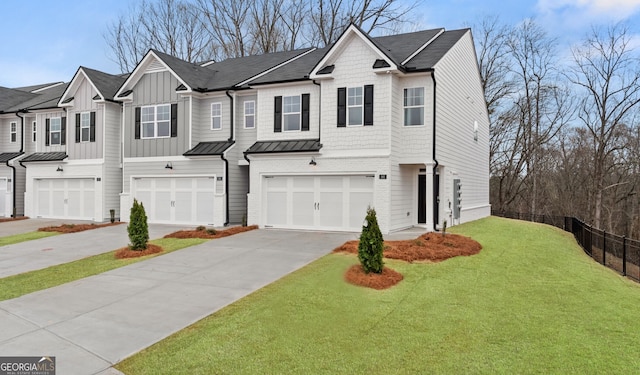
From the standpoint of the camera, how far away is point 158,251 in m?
12.5

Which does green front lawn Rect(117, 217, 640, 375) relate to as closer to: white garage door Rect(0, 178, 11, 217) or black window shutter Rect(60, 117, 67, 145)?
black window shutter Rect(60, 117, 67, 145)

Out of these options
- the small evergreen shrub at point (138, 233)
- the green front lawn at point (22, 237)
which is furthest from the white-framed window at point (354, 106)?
the green front lawn at point (22, 237)

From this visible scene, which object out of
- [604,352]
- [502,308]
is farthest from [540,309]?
[604,352]

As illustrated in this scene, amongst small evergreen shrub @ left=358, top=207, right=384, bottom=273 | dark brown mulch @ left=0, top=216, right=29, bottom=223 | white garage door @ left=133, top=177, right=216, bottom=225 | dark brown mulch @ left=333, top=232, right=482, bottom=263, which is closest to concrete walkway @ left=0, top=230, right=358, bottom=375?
dark brown mulch @ left=333, top=232, right=482, bottom=263

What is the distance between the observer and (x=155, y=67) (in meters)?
19.7

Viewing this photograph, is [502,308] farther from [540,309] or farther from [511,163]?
[511,163]

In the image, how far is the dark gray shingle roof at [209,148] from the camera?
1823 centimetres

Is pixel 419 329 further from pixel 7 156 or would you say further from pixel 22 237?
pixel 7 156

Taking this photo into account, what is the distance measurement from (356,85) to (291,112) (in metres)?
3.08

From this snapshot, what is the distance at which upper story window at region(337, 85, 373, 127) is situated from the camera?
15609 millimetres

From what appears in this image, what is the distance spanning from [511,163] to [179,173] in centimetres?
2806

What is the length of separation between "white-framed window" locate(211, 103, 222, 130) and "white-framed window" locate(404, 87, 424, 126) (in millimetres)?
8327

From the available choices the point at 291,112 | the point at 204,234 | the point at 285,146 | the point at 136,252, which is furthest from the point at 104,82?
the point at 136,252

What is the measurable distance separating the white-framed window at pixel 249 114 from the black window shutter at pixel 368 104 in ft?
18.1
